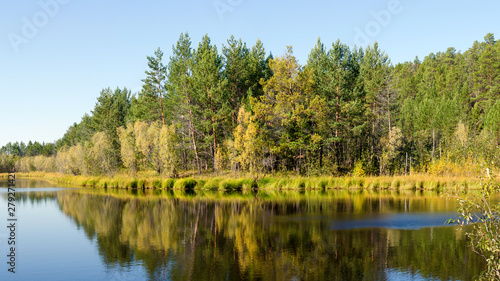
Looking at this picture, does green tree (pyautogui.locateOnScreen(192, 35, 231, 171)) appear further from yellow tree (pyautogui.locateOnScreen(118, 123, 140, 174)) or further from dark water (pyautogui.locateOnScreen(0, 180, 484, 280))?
dark water (pyautogui.locateOnScreen(0, 180, 484, 280))

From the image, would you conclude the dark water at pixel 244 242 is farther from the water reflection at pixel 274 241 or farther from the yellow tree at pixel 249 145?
the yellow tree at pixel 249 145

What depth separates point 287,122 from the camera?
181 feet

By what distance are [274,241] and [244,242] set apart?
5.54 feet

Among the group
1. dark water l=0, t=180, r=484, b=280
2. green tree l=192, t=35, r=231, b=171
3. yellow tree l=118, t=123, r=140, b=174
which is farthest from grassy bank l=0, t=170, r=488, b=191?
dark water l=0, t=180, r=484, b=280

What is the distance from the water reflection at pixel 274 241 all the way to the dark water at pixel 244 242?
0.16ft

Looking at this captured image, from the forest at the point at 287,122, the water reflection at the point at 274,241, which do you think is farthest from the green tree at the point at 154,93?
the water reflection at the point at 274,241

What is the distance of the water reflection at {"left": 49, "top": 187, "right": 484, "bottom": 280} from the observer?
51.8ft

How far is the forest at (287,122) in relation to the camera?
182ft

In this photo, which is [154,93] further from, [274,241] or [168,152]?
[274,241]

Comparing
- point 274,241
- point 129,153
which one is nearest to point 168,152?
point 129,153

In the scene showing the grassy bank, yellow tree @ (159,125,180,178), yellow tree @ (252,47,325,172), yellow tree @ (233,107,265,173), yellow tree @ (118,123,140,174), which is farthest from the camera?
yellow tree @ (118,123,140,174)

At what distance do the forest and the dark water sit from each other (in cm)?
1941

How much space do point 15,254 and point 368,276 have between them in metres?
18.3

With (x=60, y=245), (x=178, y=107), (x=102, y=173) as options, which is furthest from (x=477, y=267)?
(x=102, y=173)
